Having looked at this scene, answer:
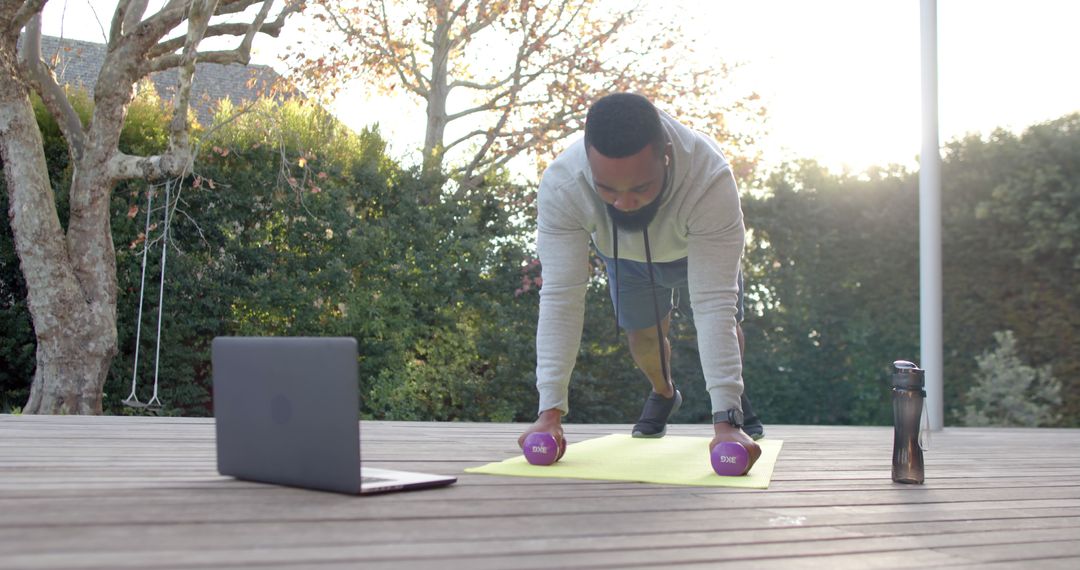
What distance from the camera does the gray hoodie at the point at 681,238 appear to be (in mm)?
2334

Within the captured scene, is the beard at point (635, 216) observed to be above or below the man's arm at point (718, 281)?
above

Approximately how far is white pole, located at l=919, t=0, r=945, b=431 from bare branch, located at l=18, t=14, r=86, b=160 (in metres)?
4.39

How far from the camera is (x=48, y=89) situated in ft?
18.6

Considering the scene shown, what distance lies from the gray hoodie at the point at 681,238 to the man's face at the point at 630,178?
0.10 m

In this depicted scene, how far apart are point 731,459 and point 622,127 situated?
0.79 meters

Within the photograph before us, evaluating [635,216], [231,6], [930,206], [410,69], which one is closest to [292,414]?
[635,216]

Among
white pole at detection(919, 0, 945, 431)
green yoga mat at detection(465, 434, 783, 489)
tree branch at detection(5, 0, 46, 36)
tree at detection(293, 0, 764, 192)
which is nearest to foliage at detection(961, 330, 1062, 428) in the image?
tree at detection(293, 0, 764, 192)

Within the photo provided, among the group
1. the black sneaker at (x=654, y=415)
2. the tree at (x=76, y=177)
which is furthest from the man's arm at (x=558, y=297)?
the tree at (x=76, y=177)

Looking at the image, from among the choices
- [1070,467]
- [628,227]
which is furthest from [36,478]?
[1070,467]

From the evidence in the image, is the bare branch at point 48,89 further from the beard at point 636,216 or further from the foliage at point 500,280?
the beard at point 636,216

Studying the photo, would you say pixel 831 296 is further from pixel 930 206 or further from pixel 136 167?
pixel 136 167

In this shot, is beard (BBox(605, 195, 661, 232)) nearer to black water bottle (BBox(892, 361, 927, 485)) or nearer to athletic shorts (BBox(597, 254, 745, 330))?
athletic shorts (BBox(597, 254, 745, 330))

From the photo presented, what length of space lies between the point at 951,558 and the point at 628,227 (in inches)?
45.4

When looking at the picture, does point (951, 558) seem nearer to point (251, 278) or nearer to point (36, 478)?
point (36, 478)
